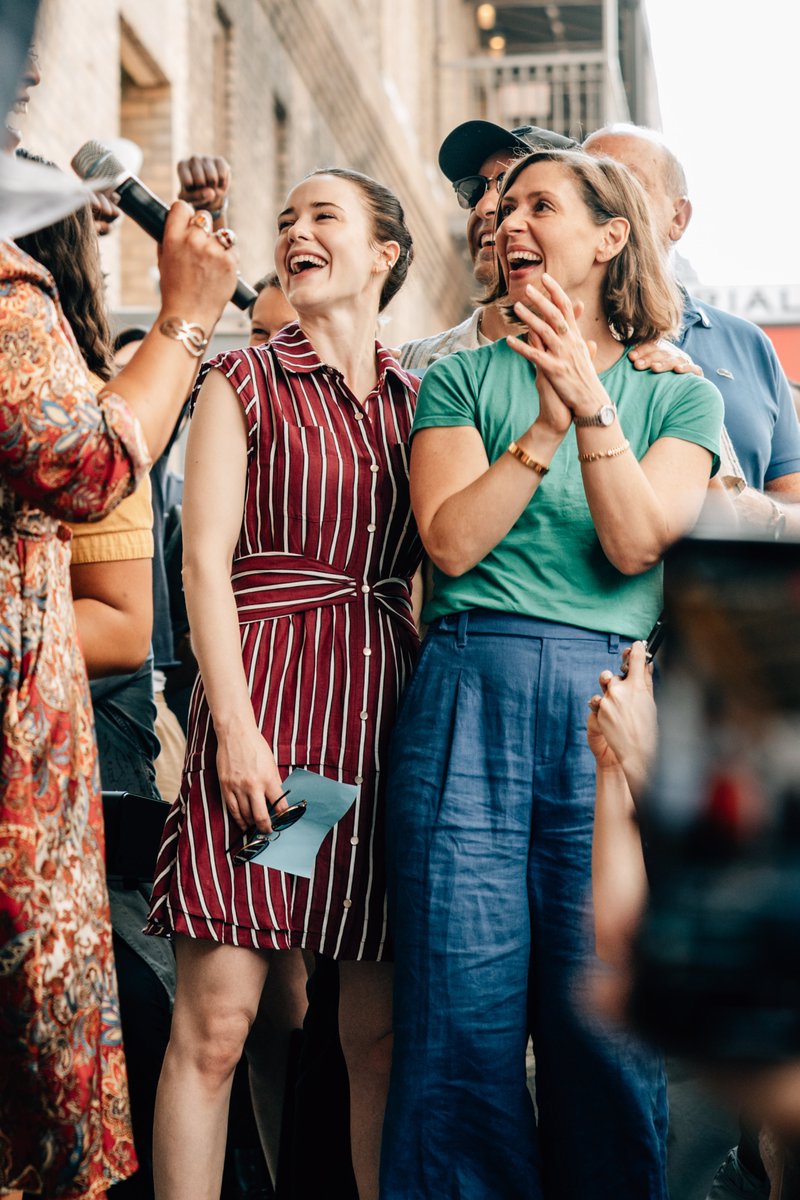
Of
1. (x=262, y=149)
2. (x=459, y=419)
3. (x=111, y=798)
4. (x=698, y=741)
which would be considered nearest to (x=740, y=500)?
(x=459, y=419)

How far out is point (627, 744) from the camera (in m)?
2.01

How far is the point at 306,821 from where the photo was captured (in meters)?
2.68

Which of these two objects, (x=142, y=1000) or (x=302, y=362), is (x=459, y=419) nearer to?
(x=302, y=362)

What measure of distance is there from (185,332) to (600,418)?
679mm

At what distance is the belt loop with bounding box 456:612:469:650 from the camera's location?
101 inches

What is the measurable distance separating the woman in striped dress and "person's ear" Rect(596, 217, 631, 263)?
51 cm

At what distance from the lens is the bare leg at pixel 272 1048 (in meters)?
3.22

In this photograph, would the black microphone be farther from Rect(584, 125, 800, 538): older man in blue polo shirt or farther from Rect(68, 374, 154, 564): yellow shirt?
Rect(584, 125, 800, 538): older man in blue polo shirt

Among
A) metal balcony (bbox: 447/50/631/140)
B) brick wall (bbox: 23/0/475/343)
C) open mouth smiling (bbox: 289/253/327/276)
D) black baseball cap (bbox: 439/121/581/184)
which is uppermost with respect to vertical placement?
metal balcony (bbox: 447/50/631/140)

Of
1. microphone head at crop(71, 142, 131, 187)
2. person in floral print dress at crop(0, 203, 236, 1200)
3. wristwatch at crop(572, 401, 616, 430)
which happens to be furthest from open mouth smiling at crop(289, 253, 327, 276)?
person in floral print dress at crop(0, 203, 236, 1200)

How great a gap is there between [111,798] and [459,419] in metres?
1.03

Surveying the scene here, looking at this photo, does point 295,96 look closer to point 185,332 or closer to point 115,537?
point 115,537

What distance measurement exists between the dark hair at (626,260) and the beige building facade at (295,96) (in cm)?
99

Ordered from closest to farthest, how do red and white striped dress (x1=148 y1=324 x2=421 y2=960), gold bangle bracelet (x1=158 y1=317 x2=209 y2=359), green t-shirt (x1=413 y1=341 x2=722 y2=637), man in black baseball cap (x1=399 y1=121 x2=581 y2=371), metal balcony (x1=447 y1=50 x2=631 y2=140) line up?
gold bangle bracelet (x1=158 y1=317 x2=209 y2=359), green t-shirt (x1=413 y1=341 x2=722 y2=637), red and white striped dress (x1=148 y1=324 x2=421 y2=960), man in black baseball cap (x1=399 y1=121 x2=581 y2=371), metal balcony (x1=447 y1=50 x2=631 y2=140)
